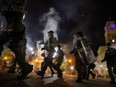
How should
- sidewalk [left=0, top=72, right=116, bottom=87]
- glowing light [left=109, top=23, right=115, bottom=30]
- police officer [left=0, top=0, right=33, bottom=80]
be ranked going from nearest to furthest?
sidewalk [left=0, top=72, right=116, bottom=87] < police officer [left=0, top=0, right=33, bottom=80] < glowing light [left=109, top=23, right=115, bottom=30]

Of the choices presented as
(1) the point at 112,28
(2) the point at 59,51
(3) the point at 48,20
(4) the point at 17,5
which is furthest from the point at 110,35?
(4) the point at 17,5

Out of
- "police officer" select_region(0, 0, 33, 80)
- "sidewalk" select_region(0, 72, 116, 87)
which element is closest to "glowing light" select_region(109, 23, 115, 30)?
"sidewalk" select_region(0, 72, 116, 87)

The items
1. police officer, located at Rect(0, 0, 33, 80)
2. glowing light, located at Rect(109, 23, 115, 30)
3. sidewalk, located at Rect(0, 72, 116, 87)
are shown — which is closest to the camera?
sidewalk, located at Rect(0, 72, 116, 87)

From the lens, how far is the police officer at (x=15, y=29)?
531 centimetres

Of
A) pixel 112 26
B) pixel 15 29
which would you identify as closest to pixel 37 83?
pixel 15 29

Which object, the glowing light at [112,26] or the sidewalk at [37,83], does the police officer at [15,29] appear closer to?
the sidewalk at [37,83]

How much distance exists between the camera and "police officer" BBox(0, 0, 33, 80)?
531 centimetres

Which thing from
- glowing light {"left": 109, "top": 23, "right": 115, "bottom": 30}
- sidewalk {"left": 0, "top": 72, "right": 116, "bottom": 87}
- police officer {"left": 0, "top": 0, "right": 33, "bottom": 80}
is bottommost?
sidewalk {"left": 0, "top": 72, "right": 116, "bottom": 87}

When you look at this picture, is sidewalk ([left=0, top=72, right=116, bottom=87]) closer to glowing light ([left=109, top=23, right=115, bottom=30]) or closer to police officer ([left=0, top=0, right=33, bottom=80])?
police officer ([left=0, top=0, right=33, bottom=80])

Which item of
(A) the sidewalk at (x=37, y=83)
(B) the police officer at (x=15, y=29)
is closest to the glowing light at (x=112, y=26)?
(A) the sidewalk at (x=37, y=83)

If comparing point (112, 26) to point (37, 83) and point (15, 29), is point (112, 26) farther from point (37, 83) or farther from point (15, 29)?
point (37, 83)

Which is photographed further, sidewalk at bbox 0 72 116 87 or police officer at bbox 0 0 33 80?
police officer at bbox 0 0 33 80

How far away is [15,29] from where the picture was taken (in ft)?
17.5

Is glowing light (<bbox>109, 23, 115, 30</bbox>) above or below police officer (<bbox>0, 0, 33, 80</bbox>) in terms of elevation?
above
